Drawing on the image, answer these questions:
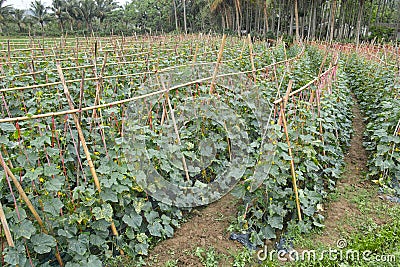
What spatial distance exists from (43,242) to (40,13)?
177 feet

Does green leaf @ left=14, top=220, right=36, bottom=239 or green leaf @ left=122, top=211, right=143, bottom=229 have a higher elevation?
green leaf @ left=14, top=220, right=36, bottom=239

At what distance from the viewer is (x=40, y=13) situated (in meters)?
48.3

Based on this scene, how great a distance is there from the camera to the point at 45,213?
2615 mm

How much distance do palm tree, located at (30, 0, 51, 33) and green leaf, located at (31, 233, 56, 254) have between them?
52.1m

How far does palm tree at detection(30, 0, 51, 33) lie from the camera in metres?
47.6

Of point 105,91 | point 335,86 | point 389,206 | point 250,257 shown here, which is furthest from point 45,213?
point 335,86

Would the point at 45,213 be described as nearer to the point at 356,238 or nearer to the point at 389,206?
the point at 356,238

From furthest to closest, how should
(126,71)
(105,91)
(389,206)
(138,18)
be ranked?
(138,18) → (126,71) → (105,91) → (389,206)

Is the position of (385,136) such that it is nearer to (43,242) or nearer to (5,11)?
(43,242)

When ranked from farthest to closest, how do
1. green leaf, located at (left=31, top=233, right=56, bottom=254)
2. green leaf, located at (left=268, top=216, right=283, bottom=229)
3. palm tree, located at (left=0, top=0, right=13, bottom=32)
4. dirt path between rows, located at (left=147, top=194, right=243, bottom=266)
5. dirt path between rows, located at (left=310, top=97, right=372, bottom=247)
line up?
palm tree, located at (left=0, top=0, right=13, bottom=32)
dirt path between rows, located at (left=310, top=97, right=372, bottom=247)
green leaf, located at (left=268, top=216, right=283, bottom=229)
dirt path between rows, located at (left=147, top=194, right=243, bottom=266)
green leaf, located at (left=31, top=233, right=56, bottom=254)

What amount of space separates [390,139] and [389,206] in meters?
0.94

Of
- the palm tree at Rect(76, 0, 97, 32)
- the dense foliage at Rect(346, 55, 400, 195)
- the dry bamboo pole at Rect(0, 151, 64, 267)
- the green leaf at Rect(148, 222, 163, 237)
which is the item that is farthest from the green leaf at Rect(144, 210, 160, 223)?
Result: the palm tree at Rect(76, 0, 97, 32)

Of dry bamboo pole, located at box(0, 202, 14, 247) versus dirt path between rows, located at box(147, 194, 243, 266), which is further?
dirt path between rows, located at box(147, 194, 243, 266)

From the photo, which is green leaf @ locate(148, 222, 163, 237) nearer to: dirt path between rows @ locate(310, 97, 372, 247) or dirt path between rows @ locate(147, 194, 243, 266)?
dirt path between rows @ locate(147, 194, 243, 266)
